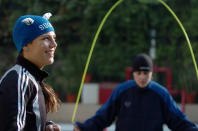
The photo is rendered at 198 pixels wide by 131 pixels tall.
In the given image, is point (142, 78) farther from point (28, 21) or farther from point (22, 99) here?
point (22, 99)

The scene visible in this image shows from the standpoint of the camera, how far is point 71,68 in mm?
14297

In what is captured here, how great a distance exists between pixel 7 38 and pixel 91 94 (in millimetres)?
3177

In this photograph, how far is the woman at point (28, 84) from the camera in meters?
2.58

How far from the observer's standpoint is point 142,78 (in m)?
5.45

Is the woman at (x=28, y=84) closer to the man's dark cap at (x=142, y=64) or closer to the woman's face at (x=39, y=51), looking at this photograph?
the woman's face at (x=39, y=51)

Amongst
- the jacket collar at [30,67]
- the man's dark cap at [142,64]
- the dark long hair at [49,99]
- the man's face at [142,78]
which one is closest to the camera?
the jacket collar at [30,67]

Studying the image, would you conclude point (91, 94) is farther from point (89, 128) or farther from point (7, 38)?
point (89, 128)

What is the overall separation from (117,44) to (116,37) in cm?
20

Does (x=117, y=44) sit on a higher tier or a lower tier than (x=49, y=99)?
higher

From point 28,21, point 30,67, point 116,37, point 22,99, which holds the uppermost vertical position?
point 28,21

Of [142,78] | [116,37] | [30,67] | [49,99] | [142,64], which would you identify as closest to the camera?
[30,67]

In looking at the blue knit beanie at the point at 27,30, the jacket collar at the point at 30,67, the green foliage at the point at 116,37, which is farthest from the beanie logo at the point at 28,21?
the green foliage at the point at 116,37

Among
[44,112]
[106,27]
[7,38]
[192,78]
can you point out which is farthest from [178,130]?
[7,38]

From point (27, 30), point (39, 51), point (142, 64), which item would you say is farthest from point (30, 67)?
point (142, 64)
